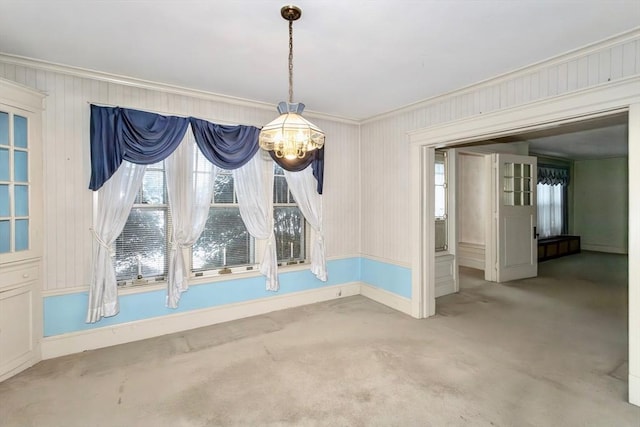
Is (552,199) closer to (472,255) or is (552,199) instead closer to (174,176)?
(472,255)

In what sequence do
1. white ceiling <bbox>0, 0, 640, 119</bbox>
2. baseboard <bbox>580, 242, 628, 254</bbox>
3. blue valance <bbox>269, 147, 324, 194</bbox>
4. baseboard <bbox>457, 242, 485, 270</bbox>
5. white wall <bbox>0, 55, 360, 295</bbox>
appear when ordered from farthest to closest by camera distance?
baseboard <bbox>580, 242, 628, 254</bbox> → baseboard <bbox>457, 242, 485, 270</bbox> → blue valance <bbox>269, 147, 324, 194</bbox> → white wall <bbox>0, 55, 360, 295</bbox> → white ceiling <bbox>0, 0, 640, 119</bbox>

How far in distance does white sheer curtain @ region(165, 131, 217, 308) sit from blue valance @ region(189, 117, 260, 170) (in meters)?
0.12

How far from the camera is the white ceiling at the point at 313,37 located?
2096mm

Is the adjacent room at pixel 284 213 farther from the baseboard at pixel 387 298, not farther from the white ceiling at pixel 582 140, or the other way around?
the white ceiling at pixel 582 140

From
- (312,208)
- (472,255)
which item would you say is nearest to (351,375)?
(312,208)

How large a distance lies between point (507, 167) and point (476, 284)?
91.2 inches

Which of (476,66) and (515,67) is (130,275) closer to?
(476,66)

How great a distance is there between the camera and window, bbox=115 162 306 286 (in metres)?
3.50

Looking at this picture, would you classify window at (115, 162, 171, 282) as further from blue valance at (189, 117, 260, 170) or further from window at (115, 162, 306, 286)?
blue valance at (189, 117, 260, 170)

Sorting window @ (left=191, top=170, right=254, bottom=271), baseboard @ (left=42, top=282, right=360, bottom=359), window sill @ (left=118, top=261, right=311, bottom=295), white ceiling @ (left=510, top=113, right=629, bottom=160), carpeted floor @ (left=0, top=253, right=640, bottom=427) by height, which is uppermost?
white ceiling @ (left=510, top=113, right=629, bottom=160)

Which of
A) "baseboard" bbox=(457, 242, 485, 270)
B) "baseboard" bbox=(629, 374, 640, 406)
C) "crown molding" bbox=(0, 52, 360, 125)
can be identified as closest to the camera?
"baseboard" bbox=(629, 374, 640, 406)

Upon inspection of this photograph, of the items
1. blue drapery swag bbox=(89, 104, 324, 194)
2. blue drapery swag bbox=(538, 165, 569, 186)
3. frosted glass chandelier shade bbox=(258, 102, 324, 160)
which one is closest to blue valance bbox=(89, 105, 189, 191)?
blue drapery swag bbox=(89, 104, 324, 194)

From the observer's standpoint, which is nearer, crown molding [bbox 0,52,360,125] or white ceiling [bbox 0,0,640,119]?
white ceiling [bbox 0,0,640,119]

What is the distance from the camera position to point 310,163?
4.46 meters
